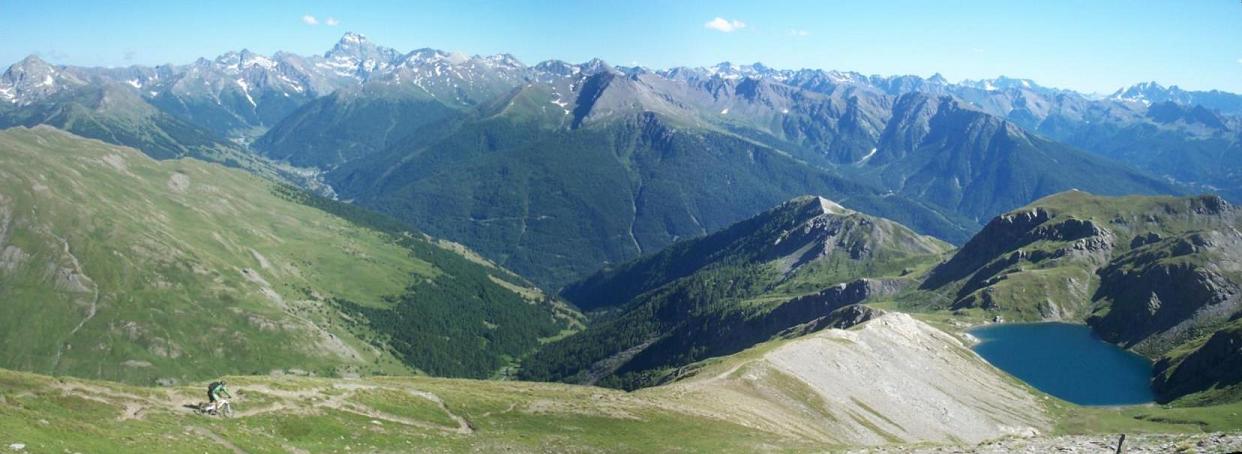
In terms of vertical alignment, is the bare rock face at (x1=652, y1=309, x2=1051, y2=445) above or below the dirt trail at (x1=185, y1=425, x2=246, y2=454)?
below

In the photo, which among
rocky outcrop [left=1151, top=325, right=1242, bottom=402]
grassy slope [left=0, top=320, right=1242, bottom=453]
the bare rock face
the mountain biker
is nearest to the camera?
grassy slope [left=0, top=320, right=1242, bottom=453]

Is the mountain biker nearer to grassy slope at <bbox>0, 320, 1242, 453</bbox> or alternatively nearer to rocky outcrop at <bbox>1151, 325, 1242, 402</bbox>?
grassy slope at <bbox>0, 320, 1242, 453</bbox>

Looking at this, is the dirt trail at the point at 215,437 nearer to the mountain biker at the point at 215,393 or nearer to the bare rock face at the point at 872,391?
the mountain biker at the point at 215,393

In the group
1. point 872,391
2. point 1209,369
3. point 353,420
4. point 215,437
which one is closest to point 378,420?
point 353,420

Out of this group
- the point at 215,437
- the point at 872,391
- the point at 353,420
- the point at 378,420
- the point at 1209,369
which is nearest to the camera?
the point at 215,437

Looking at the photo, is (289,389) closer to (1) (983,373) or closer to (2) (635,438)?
(2) (635,438)

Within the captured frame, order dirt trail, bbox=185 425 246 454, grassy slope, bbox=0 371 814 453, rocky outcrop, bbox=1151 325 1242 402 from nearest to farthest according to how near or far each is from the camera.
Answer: grassy slope, bbox=0 371 814 453, dirt trail, bbox=185 425 246 454, rocky outcrop, bbox=1151 325 1242 402

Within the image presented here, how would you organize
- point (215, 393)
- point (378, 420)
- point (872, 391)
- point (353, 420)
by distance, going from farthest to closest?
1. point (872, 391)
2. point (378, 420)
3. point (353, 420)
4. point (215, 393)

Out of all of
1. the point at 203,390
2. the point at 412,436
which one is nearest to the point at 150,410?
the point at 203,390

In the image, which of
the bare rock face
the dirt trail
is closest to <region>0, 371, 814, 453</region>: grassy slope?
the dirt trail

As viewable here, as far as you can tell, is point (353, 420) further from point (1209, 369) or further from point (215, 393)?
point (1209, 369)

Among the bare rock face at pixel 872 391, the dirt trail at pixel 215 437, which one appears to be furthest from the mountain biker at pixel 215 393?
the bare rock face at pixel 872 391

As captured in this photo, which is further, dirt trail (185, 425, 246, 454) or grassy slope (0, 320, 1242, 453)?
dirt trail (185, 425, 246, 454)
